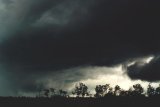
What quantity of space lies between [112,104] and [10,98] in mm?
18183

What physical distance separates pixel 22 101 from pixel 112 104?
628 inches

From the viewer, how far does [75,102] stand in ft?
207

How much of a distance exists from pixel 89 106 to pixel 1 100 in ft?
51.2

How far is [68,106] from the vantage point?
61906 mm

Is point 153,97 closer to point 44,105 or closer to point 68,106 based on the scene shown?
point 68,106

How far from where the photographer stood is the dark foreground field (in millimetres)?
62188

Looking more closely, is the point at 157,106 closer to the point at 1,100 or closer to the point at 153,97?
the point at 153,97

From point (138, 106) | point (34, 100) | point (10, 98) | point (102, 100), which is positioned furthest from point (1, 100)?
point (138, 106)

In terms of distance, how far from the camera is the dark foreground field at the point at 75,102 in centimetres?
6219

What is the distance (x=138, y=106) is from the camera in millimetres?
61469

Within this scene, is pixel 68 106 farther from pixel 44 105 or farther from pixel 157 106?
pixel 157 106

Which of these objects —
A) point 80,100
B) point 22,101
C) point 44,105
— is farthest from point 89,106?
point 22,101

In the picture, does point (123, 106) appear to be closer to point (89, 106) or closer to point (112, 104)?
point (112, 104)

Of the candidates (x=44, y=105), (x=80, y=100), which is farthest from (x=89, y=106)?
(x=44, y=105)
